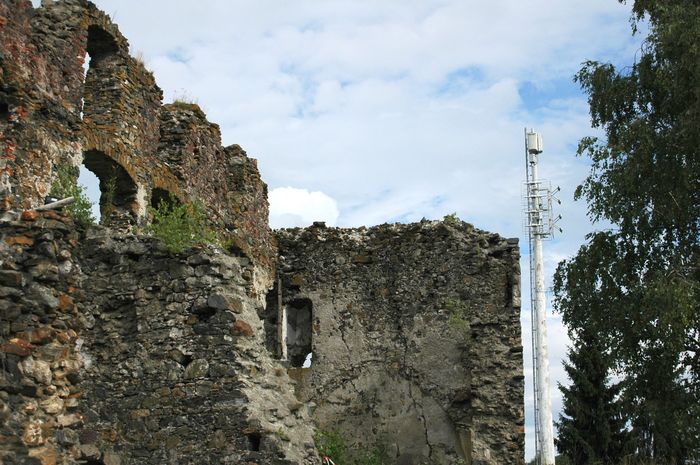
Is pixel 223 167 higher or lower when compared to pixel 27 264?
higher

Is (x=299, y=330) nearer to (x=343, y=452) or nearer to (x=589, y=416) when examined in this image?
(x=343, y=452)

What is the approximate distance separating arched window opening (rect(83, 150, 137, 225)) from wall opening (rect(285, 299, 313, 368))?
442cm

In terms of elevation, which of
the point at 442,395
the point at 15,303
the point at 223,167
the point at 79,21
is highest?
the point at 79,21

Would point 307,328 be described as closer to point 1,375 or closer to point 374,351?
point 374,351

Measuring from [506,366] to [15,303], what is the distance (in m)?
9.63

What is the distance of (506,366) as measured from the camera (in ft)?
48.3

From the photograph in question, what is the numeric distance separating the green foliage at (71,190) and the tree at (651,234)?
8.46m

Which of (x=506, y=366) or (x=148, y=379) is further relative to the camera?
(x=506, y=366)

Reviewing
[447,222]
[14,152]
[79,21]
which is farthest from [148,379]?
[447,222]

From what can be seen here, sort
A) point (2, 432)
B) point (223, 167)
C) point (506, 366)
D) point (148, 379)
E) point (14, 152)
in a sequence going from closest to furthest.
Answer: point (2, 432), point (148, 379), point (14, 152), point (506, 366), point (223, 167)

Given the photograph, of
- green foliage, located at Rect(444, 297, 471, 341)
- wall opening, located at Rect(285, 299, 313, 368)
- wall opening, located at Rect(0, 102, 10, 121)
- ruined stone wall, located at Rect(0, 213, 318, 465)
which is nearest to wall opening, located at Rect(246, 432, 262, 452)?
ruined stone wall, located at Rect(0, 213, 318, 465)

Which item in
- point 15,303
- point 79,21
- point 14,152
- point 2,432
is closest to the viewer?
point 2,432

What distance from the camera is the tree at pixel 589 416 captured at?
23.8 m

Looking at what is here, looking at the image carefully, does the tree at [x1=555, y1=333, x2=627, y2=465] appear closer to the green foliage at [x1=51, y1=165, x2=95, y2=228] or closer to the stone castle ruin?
the stone castle ruin
